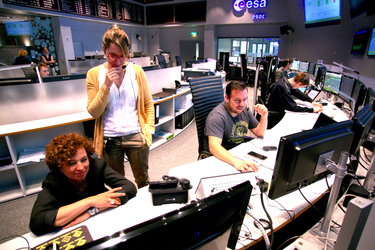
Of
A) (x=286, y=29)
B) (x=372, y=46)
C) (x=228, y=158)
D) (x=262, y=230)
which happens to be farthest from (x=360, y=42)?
(x=262, y=230)

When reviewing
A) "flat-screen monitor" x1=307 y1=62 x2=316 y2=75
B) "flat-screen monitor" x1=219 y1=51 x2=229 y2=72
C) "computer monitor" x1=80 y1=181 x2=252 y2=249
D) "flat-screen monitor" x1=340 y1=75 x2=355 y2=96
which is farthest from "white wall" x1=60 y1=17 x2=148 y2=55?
"computer monitor" x1=80 y1=181 x2=252 y2=249

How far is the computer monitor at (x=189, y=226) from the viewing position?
1.41ft

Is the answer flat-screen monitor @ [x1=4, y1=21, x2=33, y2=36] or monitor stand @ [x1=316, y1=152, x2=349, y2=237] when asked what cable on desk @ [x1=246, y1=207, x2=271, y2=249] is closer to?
monitor stand @ [x1=316, y1=152, x2=349, y2=237]

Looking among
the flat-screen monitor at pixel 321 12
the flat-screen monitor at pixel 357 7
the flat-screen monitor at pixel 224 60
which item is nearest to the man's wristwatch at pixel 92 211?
the flat-screen monitor at pixel 357 7

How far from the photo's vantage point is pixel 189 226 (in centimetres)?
51

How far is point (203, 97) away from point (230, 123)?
423 millimetres

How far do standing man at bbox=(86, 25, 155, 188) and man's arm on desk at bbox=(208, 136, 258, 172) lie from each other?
1.63 ft

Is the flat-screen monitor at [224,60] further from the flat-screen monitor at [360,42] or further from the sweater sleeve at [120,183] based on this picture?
the sweater sleeve at [120,183]

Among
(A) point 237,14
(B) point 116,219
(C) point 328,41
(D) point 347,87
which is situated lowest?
(B) point 116,219

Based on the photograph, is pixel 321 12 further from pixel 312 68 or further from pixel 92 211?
pixel 92 211

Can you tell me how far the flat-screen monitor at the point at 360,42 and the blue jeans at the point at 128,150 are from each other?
15.1ft

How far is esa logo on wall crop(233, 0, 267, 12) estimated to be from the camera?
7.99m

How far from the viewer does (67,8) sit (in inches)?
241

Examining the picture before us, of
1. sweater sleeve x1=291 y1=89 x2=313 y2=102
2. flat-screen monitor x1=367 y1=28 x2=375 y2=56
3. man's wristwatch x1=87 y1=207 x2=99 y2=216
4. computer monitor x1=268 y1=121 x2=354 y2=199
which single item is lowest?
man's wristwatch x1=87 y1=207 x2=99 y2=216
